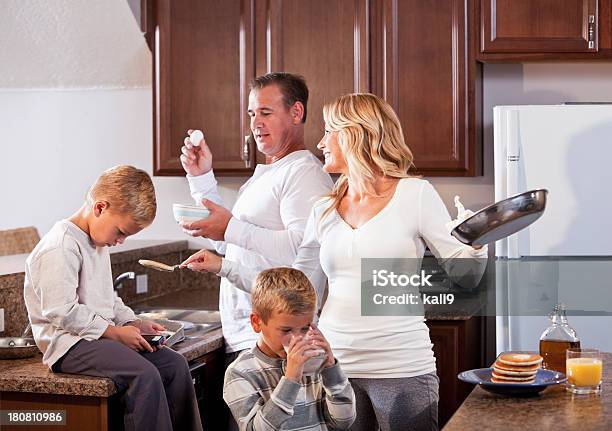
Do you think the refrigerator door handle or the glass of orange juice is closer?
the glass of orange juice

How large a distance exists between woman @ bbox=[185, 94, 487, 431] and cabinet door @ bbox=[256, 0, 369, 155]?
5.15 ft

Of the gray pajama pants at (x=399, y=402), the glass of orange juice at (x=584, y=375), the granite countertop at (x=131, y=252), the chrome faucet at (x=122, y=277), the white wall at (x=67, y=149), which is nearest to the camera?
the glass of orange juice at (x=584, y=375)

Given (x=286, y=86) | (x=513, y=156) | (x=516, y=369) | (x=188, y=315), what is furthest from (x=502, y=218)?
(x=188, y=315)

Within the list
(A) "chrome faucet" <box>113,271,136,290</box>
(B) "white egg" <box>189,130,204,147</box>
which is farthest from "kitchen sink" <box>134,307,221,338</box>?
(B) "white egg" <box>189,130,204,147</box>

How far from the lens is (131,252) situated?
3.76 metres

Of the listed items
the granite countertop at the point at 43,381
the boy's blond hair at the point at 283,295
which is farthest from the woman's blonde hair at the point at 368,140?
the granite countertop at the point at 43,381

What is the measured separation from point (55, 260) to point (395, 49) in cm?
193

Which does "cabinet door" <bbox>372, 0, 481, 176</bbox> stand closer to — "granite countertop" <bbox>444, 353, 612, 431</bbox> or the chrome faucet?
the chrome faucet

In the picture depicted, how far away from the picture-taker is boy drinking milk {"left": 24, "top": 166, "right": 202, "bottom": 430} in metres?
2.31

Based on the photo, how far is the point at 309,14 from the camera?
386 centimetres

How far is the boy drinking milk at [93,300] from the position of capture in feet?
7.57

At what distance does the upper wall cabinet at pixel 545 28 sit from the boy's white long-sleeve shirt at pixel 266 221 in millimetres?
1373

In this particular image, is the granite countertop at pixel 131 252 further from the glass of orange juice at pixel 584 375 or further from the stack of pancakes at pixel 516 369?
the glass of orange juice at pixel 584 375

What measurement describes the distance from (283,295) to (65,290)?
54 cm
